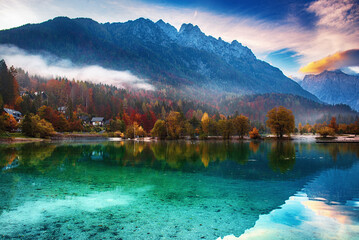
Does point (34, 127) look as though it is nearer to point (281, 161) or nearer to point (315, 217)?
point (281, 161)

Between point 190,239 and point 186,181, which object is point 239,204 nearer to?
point 190,239

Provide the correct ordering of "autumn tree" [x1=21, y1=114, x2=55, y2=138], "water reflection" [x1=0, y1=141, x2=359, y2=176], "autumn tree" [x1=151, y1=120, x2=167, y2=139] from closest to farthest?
1. "water reflection" [x1=0, y1=141, x2=359, y2=176]
2. "autumn tree" [x1=21, y1=114, x2=55, y2=138]
3. "autumn tree" [x1=151, y1=120, x2=167, y2=139]

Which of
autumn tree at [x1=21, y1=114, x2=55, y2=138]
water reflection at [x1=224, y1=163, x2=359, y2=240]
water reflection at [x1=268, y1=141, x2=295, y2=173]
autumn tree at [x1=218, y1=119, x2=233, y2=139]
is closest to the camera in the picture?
water reflection at [x1=224, y1=163, x2=359, y2=240]

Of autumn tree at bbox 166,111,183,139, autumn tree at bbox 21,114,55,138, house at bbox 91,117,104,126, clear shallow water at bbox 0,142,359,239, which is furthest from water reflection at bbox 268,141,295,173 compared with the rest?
house at bbox 91,117,104,126

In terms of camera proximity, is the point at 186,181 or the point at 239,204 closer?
the point at 239,204

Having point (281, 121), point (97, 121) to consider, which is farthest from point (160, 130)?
point (97, 121)

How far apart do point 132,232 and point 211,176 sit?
12901 mm

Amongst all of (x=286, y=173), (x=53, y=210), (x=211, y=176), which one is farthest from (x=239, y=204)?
(x=286, y=173)

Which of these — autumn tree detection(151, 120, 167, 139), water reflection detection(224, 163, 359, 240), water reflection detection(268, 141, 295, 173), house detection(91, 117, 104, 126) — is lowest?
water reflection detection(224, 163, 359, 240)

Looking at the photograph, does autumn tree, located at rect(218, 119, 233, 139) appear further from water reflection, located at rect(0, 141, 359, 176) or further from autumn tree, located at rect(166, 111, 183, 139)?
water reflection, located at rect(0, 141, 359, 176)

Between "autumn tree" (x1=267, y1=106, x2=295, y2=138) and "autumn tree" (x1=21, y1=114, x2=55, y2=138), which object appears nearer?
Result: "autumn tree" (x1=21, y1=114, x2=55, y2=138)

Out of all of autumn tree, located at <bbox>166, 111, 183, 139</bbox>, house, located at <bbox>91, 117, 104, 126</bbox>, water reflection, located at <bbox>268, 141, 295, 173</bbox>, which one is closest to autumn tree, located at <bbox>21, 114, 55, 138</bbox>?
autumn tree, located at <bbox>166, 111, 183, 139</bbox>

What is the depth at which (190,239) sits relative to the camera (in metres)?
8.80

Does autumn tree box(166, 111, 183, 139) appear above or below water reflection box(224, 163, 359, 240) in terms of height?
above
